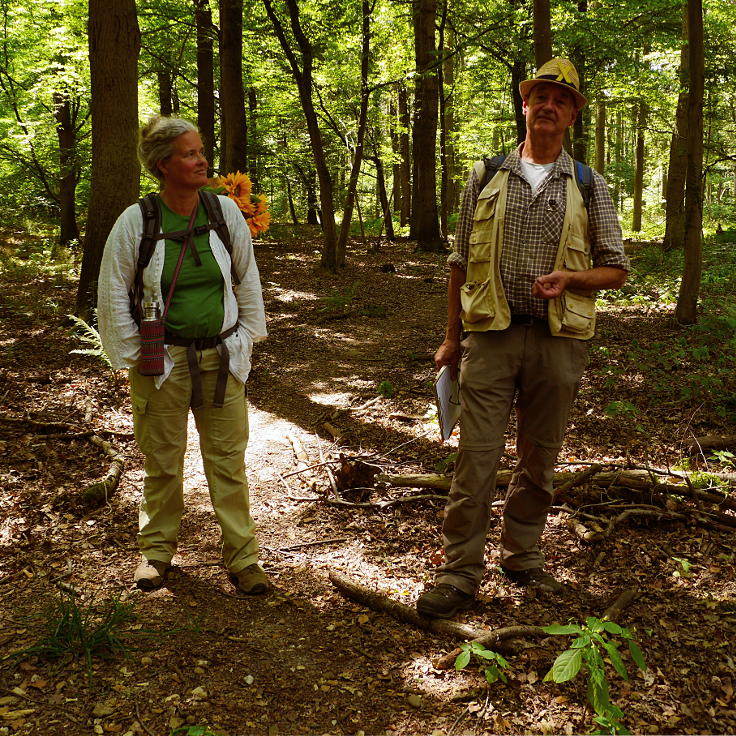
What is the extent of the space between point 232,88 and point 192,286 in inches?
481

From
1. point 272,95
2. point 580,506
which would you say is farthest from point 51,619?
point 272,95

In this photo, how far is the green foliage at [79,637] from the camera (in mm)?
2789

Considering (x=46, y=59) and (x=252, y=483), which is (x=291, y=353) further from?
(x=46, y=59)

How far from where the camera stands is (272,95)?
77.5 feet

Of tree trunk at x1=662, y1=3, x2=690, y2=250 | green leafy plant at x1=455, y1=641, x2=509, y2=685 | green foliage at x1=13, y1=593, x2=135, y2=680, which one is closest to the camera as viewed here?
green leafy plant at x1=455, y1=641, x2=509, y2=685

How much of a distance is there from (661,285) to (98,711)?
1206 centimetres

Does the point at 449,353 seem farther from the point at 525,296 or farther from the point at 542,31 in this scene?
the point at 542,31

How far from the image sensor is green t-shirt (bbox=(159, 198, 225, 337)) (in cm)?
323

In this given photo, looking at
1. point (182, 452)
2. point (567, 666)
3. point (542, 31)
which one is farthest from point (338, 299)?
point (567, 666)

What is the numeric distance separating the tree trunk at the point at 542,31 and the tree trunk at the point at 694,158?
75.0 inches

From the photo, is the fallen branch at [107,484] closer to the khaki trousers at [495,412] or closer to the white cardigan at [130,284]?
the white cardigan at [130,284]

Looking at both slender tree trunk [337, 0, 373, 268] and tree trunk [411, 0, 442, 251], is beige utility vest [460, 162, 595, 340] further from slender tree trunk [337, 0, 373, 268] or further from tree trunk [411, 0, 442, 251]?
tree trunk [411, 0, 442, 251]

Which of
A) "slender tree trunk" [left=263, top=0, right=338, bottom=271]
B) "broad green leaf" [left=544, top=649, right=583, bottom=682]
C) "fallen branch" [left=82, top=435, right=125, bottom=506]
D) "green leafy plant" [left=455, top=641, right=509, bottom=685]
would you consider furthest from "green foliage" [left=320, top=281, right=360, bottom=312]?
"broad green leaf" [left=544, top=649, right=583, bottom=682]

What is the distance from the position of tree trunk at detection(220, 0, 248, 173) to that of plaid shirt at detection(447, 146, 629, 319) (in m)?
11.8
